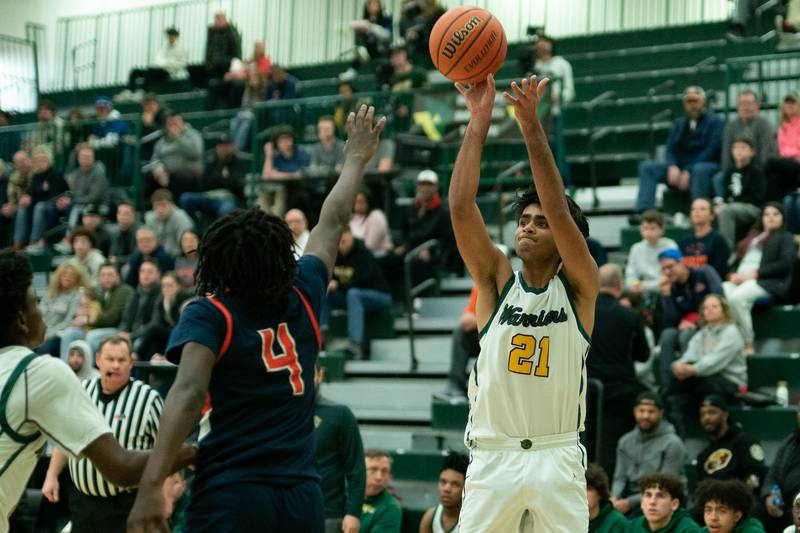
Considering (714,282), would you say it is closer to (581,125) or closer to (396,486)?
(396,486)

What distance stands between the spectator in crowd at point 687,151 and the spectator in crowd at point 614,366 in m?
3.65

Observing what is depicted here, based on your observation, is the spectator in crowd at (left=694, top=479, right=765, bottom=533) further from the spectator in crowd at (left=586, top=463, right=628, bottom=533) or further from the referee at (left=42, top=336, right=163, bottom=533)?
the referee at (left=42, top=336, right=163, bottom=533)

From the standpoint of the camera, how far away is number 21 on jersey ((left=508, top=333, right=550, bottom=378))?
524cm

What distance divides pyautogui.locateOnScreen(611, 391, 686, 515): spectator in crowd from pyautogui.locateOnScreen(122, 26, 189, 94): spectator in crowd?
48.9 feet


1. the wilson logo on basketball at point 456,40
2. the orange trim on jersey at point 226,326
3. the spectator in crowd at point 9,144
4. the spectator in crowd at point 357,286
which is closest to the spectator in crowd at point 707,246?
the spectator in crowd at point 357,286

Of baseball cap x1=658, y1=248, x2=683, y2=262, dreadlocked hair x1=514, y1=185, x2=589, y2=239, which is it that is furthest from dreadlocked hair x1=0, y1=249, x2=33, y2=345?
baseball cap x1=658, y1=248, x2=683, y2=262

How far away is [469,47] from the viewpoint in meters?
5.98

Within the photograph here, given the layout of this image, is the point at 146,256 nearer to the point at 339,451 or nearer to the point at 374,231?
the point at 374,231

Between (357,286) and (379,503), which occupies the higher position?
(357,286)

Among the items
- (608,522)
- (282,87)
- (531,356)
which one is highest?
(282,87)

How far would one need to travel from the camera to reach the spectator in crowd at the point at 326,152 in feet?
48.2

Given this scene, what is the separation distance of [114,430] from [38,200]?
10160mm

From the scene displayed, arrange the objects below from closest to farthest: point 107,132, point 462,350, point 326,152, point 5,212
→ point 462,350 → point 326,152 → point 5,212 → point 107,132

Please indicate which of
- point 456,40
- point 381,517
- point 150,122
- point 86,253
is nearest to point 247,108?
point 150,122
